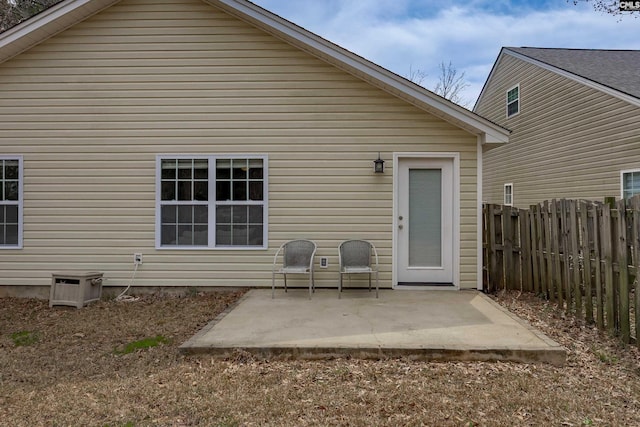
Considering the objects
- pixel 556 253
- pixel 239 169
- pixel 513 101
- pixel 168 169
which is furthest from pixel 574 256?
pixel 513 101

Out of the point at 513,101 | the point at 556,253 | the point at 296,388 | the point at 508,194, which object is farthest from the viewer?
the point at 508,194

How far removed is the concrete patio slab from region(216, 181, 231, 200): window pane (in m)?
1.62

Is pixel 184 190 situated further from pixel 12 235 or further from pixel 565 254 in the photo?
pixel 565 254

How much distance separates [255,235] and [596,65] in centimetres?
956

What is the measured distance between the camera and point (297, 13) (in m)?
15.5

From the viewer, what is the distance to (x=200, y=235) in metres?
6.63

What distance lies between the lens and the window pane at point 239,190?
6.58 meters

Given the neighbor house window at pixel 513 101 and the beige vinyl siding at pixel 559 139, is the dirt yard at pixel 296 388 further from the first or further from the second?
the neighbor house window at pixel 513 101

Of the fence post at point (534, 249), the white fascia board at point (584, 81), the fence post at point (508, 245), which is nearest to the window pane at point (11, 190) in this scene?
the fence post at point (508, 245)

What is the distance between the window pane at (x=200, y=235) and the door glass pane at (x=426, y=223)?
3158 mm

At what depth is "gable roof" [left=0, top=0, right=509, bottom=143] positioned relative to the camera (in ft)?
20.1

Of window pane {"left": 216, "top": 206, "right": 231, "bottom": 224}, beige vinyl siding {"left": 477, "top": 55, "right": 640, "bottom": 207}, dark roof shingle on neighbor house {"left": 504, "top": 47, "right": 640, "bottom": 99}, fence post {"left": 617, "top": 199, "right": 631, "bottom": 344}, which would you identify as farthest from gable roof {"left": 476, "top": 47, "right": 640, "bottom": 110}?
window pane {"left": 216, "top": 206, "right": 231, "bottom": 224}

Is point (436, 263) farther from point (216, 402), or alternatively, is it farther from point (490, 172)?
point (490, 172)

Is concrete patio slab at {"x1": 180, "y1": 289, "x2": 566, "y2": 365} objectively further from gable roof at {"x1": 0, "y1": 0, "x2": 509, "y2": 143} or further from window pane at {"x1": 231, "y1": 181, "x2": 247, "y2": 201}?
gable roof at {"x1": 0, "y1": 0, "x2": 509, "y2": 143}
